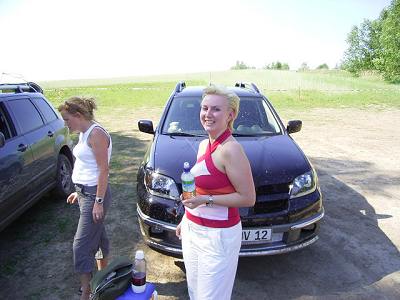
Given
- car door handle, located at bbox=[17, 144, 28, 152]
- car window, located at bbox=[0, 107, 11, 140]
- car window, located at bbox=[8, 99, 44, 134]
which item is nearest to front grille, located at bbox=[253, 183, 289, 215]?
car door handle, located at bbox=[17, 144, 28, 152]

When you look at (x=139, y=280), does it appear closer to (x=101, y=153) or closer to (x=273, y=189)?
(x=101, y=153)

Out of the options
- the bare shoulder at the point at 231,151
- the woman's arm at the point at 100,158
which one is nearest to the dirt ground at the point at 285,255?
the woman's arm at the point at 100,158

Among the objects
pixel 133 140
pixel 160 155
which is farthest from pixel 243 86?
pixel 133 140

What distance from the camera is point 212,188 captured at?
192 cm

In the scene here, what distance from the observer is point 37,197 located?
4.42 m

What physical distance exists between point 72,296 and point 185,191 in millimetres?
1817

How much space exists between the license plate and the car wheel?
321 cm

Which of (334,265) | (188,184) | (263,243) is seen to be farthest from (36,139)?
(334,265)

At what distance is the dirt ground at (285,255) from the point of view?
314 centimetres

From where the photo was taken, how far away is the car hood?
326 cm

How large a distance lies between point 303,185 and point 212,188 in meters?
1.69

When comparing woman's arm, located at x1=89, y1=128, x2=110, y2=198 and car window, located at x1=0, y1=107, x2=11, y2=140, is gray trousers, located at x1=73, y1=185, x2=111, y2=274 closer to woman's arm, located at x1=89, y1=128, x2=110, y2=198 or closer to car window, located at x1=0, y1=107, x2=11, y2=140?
woman's arm, located at x1=89, y1=128, x2=110, y2=198

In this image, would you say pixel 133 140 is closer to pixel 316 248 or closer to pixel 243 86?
pixel 243 86

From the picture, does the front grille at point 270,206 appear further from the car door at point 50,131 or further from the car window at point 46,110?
the car window at point 46,110
